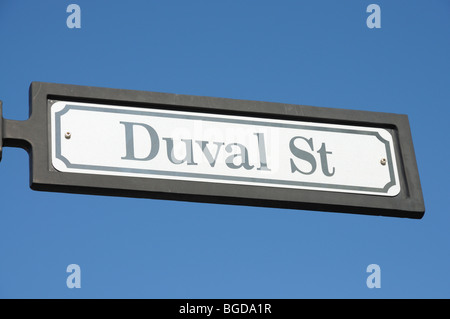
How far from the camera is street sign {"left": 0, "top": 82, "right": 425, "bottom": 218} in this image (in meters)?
3.40

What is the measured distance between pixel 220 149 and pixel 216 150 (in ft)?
0.04

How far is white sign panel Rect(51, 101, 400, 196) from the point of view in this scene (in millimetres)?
3447

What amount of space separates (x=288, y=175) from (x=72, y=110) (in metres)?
0.53

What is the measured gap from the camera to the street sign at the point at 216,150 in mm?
3402

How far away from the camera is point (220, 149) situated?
3.53 metres

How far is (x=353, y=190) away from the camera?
3561mm

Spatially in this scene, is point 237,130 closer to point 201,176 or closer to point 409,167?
point 201,176

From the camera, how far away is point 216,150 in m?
3.53

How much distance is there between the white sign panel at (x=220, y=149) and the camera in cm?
345
